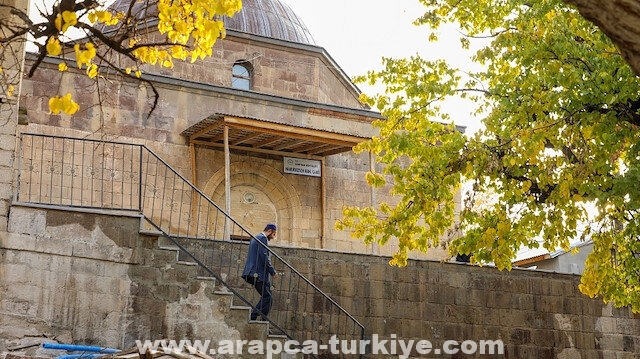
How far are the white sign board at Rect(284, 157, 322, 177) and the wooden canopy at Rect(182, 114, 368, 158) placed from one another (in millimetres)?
106

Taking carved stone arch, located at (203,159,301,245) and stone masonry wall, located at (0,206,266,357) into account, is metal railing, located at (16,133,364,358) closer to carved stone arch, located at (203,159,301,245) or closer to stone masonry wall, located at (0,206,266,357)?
stone masonry wall, located at (0,206,266,357)

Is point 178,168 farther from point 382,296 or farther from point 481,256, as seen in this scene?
point 481,256

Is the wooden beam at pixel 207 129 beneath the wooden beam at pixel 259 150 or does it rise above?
above

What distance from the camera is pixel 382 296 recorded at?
14.0 m

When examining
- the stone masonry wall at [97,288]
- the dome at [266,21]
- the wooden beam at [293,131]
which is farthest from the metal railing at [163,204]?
the dome at [266,21]

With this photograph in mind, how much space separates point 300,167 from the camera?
59.0ft

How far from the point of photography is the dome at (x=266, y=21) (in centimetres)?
2189

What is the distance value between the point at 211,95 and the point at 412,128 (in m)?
6.71

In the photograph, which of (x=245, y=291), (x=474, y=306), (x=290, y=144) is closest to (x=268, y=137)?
(x=290, y=144)

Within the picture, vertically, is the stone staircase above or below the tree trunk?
below

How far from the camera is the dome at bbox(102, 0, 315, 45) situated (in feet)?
71.8

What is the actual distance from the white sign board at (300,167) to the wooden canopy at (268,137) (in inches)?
4.2

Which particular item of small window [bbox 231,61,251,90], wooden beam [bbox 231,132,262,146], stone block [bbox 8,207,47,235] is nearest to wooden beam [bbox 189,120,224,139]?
wooden beam [bbox 231,132,262,146]

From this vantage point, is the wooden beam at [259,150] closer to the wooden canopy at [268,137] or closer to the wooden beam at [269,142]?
the wooden canopy at [268,137]
